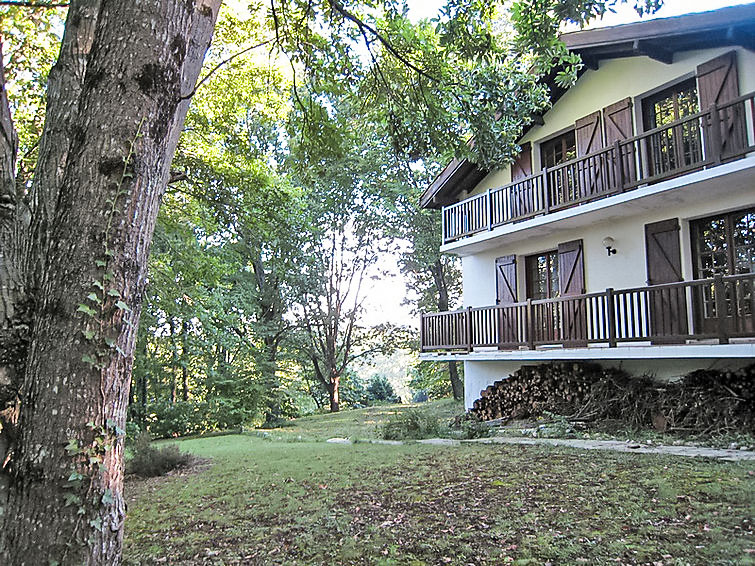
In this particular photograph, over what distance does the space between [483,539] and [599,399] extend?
784cm

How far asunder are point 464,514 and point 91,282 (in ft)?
11.4

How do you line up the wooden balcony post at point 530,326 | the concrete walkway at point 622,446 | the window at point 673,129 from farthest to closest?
the wooden balcony post at point 530,326
the window at point 673,129
the concrete walkway at point 622,446

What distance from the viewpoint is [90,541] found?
2.31 meters

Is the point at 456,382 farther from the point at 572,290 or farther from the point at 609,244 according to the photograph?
the point at 609,244

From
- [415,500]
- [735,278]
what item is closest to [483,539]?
[415,500]

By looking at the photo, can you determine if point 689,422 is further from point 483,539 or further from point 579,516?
point 483,539

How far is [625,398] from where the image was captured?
1026 centimetres

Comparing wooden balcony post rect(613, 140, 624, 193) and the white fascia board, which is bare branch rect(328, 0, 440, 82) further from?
the white fascia board

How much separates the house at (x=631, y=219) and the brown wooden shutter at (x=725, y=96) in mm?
24

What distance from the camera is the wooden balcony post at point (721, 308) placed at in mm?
8633

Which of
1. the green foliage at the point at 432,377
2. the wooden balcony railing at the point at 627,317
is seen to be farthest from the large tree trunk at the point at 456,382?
the wooden balcony railing at the point at 627,317

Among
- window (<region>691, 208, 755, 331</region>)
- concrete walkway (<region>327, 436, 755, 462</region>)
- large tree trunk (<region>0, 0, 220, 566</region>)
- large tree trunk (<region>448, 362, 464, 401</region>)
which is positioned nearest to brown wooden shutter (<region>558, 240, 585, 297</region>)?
window (<region>691, 208, 755, 331</region>)

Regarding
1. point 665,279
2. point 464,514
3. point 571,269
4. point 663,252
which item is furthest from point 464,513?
point 571,269

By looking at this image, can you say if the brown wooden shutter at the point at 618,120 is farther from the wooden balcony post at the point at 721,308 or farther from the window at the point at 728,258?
the wooden balcony post at the point at 721,308
